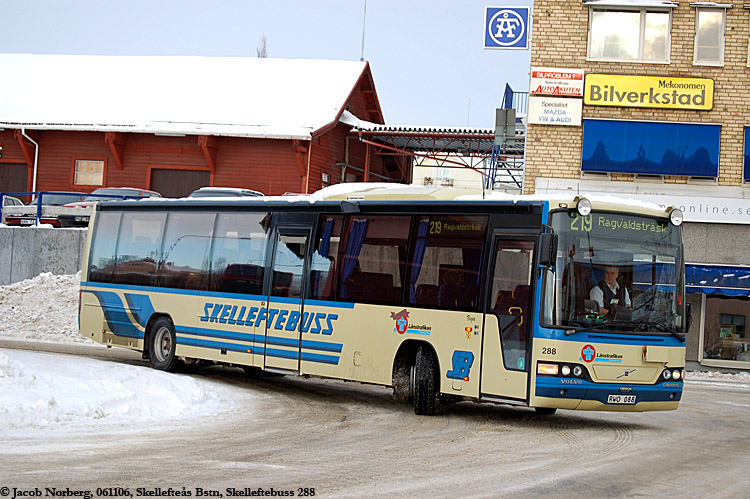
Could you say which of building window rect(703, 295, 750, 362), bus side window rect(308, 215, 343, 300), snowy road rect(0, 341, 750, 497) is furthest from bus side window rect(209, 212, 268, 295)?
building window rect(703, 295, 750, 362)

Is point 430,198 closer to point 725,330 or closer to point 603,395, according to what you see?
point 603,395

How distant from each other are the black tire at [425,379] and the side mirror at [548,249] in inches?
87.3

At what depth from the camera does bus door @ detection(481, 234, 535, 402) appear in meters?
11.8

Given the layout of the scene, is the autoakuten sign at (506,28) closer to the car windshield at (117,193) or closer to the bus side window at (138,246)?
the bus side window at (138,246)

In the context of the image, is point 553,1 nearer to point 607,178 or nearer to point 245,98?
point 607,178

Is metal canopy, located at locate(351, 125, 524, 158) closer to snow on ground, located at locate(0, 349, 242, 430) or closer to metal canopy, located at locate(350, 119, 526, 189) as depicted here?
metal canopy, located at locate(350, 119, 526, 189)

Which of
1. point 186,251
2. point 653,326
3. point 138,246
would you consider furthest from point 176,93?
point 653,326

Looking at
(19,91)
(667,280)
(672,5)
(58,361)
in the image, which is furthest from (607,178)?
(19,91)

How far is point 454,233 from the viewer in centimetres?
1291

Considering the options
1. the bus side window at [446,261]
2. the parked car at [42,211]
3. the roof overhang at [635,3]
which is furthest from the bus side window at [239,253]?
the parked car at [42,211]

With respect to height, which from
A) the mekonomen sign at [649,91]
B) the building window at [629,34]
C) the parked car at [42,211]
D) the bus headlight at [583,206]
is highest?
the building window at [629,34]

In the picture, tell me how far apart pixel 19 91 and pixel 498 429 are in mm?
35761

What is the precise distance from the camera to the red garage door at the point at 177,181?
131 feet

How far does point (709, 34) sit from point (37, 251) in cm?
2088
